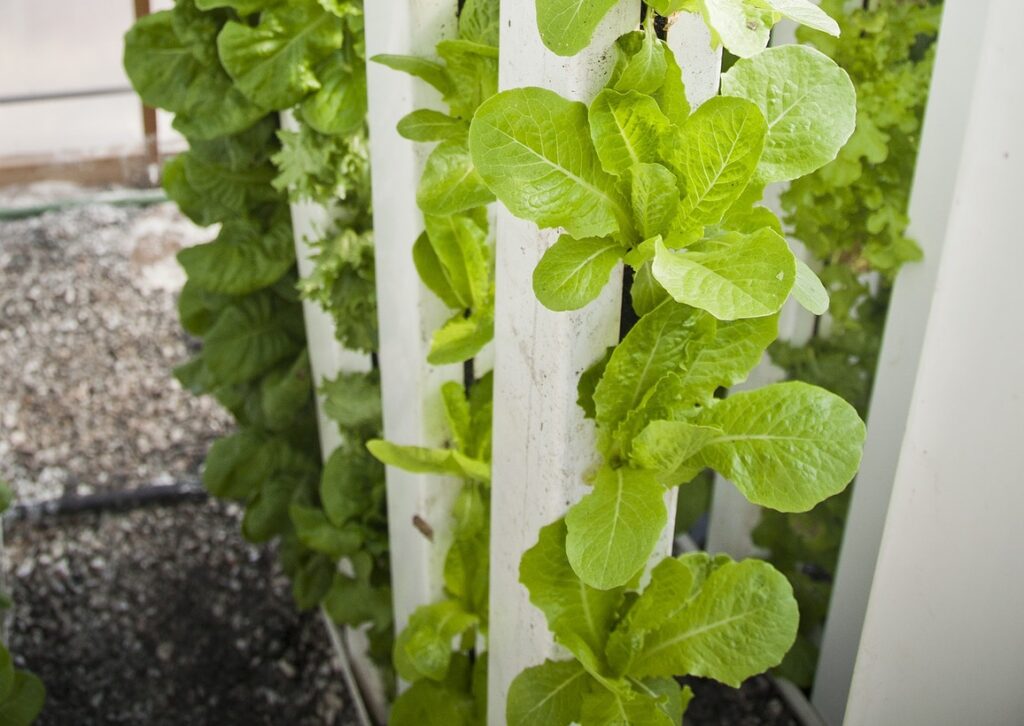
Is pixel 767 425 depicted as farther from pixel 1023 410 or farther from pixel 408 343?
pixel 408 343

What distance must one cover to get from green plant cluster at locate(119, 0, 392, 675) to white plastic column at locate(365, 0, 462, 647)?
0.13 m

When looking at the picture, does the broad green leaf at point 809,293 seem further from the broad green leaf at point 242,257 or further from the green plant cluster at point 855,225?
the broad green leaf at point 242,257

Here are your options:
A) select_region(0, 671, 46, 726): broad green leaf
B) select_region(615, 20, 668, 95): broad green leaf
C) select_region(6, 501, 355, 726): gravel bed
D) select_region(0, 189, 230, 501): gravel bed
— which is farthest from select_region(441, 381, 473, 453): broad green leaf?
select_region(0, 189, 230, 501): gravel bed

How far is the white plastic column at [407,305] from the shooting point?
1271 mm

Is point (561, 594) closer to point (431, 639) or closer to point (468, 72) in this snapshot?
point (431, 639)

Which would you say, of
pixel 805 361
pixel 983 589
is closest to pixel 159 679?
pixel 805 361

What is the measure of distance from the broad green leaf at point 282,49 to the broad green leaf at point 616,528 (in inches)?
28.8

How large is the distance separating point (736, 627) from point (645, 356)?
31 centimetres

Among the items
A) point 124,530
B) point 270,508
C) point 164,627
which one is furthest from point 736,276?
point 124,530

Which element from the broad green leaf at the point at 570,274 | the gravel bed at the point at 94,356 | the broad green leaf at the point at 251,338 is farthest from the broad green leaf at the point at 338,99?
the gravel bed at the point at 94,356

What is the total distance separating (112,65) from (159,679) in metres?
3.97

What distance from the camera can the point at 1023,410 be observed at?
1.23 meters

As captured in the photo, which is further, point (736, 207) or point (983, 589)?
point (983, 589)

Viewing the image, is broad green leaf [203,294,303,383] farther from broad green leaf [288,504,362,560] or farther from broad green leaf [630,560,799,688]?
broad green leaf [630,560,799,688]
